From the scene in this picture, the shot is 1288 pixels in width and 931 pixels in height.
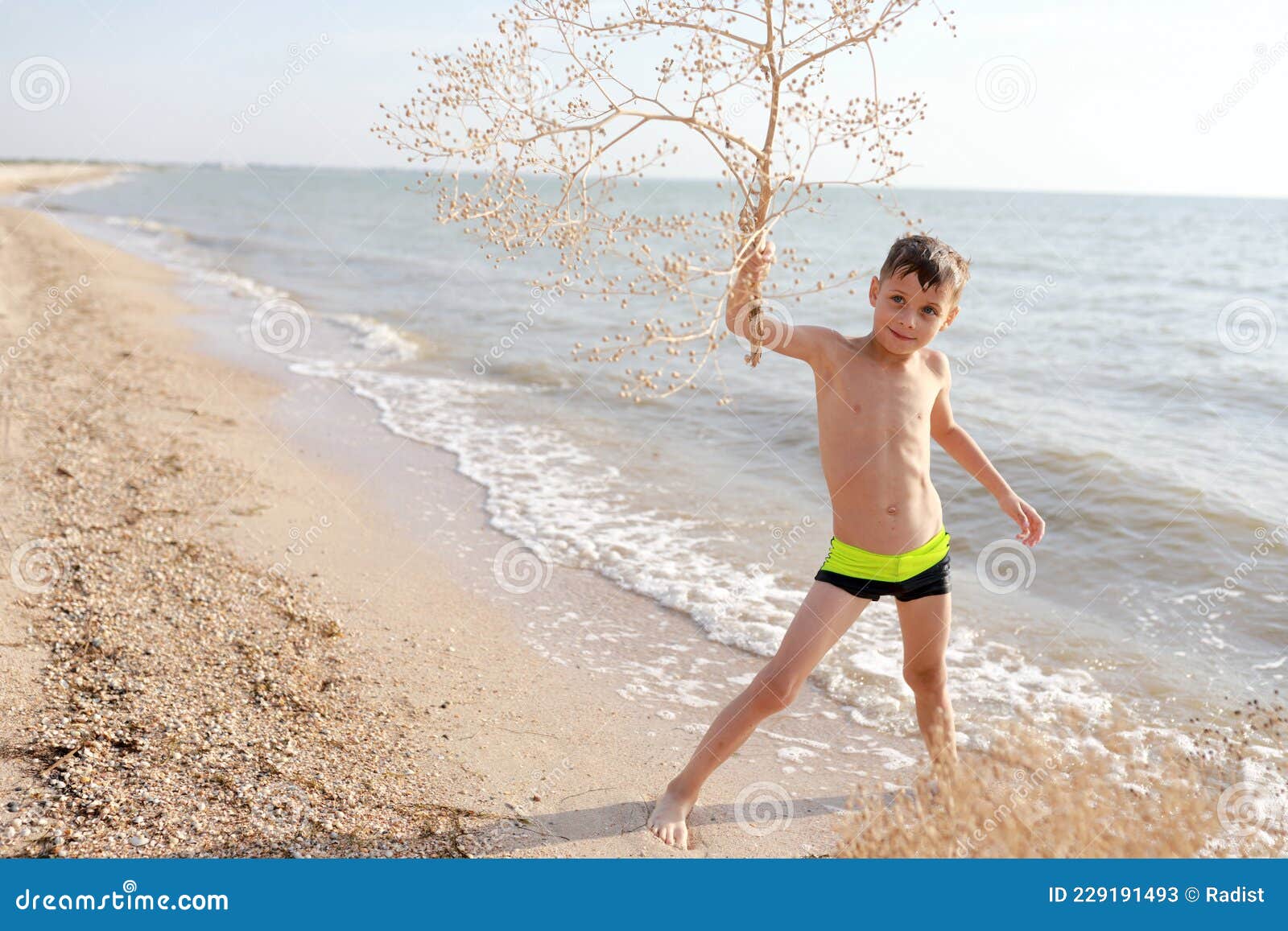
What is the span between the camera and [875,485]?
3363mm

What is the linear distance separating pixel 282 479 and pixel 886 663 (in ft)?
15.2

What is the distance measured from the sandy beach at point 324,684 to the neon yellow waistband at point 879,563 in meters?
1.08

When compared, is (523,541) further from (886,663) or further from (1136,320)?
(1136,320)

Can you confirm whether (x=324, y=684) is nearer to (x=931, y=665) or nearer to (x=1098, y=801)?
(x=931, y=665)

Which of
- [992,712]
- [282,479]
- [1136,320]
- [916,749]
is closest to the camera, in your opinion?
[916,749]

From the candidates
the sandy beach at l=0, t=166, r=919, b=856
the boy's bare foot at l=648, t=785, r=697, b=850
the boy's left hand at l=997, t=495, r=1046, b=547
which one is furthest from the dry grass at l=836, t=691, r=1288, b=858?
the boy's left hand at l=997, t=495, r=1046, b=547

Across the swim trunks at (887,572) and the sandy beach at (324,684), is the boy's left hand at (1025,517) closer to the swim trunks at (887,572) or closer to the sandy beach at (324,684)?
the swim trunks at (887,572)

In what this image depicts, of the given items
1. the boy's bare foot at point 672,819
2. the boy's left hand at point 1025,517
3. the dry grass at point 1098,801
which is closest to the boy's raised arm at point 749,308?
the boy's left hand at point 1025,517

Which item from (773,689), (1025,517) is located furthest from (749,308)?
(1025,517)

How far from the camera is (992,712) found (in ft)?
15.6

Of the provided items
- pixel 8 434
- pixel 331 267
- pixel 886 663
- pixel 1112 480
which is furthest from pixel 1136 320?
pixel 331 267

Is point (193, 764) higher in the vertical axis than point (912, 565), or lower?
lower

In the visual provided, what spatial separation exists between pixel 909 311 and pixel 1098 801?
2238mm

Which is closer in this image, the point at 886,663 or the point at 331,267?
the point at 886,663
